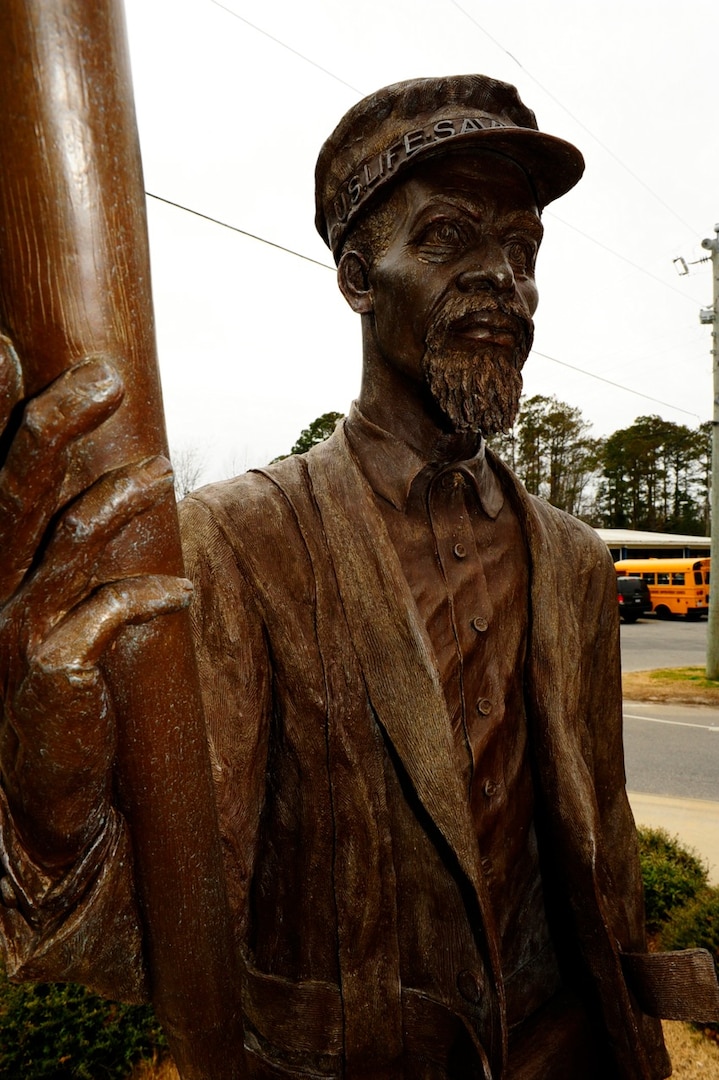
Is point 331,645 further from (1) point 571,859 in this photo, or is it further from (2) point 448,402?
(1) point 571,859

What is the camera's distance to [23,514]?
81 centimetres

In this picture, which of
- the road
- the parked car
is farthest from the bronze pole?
the parked car

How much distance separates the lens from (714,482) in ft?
39.9

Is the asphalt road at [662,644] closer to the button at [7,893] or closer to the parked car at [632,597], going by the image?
the parked car at [632,597]

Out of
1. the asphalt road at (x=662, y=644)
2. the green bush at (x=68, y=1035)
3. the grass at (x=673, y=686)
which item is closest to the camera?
the green bush at (x=68, y=1035)

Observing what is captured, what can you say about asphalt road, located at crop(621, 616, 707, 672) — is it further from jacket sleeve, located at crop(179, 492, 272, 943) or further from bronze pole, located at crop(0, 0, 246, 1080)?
bronze pole, located at crop(0, 0, 246, 1080)

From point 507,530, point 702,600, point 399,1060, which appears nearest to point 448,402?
point 507,530

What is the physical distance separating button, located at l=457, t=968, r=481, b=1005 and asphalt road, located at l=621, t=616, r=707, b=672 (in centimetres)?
1298

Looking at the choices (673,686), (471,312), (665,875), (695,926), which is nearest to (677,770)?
(665,875)

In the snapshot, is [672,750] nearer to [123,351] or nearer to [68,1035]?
[68,1035]

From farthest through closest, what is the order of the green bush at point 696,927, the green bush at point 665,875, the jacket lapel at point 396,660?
the green bush at point 665,875, the green bush at point 696,927, the jacket lapel at point 396,660

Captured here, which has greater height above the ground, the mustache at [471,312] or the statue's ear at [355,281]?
the statue's ear at [355,281]

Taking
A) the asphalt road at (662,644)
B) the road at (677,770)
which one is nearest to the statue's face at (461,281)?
the road at (677,770)

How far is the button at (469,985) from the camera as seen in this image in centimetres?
127
